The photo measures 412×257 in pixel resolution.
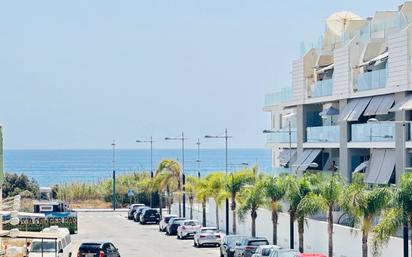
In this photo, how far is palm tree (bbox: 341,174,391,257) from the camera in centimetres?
4059

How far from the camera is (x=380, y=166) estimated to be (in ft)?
178

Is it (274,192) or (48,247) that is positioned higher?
(274,192)

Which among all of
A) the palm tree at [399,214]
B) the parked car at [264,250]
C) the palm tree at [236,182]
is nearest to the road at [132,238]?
the palm tree at [236,182]

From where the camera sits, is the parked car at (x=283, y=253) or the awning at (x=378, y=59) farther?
the awning at (x=378, y=59)

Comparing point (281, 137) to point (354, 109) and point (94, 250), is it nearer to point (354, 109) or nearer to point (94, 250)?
point (354, 109)

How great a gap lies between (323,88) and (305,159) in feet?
14.6

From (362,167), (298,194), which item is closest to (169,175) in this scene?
(362,167)

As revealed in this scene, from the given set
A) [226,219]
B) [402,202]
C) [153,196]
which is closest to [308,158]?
[226,219]

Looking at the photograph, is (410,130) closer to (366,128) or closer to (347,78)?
(366,128)

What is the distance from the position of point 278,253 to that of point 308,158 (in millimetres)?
22017

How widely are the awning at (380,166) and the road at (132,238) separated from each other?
8.26 m

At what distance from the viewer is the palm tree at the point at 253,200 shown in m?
56.6

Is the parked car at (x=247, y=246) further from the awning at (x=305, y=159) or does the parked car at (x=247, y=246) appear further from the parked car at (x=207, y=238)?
the awning at (x=305, y=159)

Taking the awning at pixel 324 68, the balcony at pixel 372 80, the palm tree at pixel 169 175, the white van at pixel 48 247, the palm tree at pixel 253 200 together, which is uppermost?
the awning at pixel 324 68
